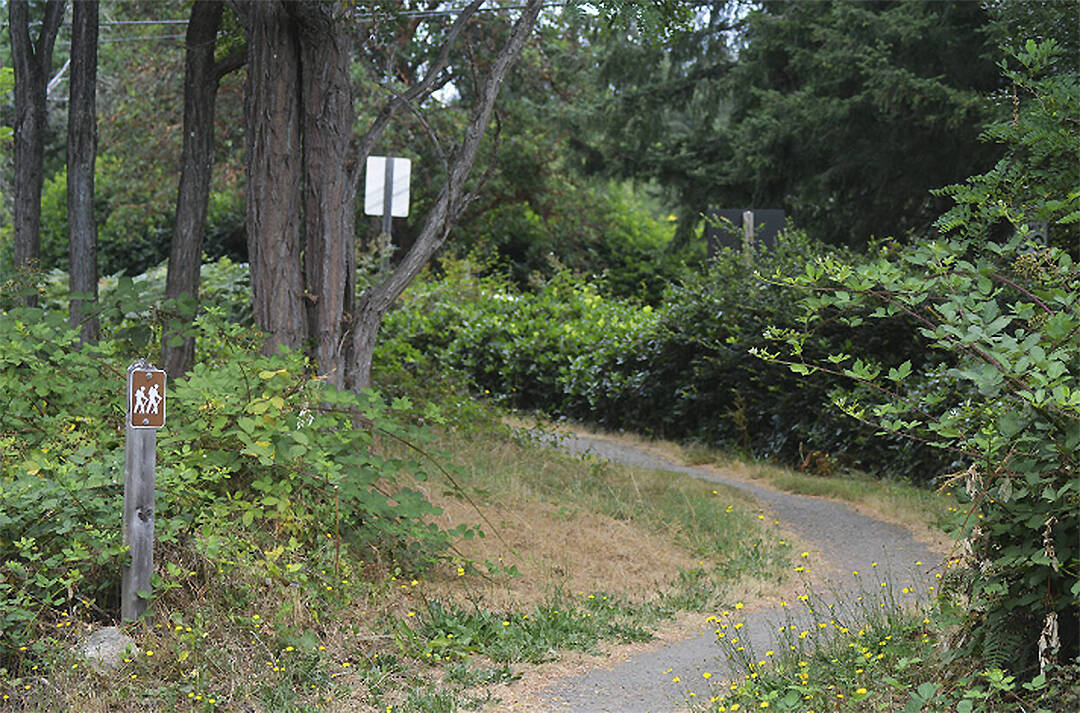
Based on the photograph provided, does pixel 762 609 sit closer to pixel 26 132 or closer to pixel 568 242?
pixel 26 132

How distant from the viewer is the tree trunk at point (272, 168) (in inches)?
328

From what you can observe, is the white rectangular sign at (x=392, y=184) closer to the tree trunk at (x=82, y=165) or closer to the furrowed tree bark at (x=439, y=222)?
the tree trunk at (x=82, y=165)

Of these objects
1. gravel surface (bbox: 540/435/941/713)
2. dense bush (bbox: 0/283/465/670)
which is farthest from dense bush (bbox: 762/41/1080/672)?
dense bush (bbox: 0/283/465/670)

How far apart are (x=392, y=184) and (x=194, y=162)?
4000 millimetres

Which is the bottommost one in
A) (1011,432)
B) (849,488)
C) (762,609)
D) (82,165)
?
(849,488)

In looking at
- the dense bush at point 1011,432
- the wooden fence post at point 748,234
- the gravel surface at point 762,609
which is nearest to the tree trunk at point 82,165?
the gravel surface at point 762,609

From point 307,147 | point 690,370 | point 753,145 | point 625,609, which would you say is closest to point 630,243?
point 753,145

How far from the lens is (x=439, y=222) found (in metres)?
8.95

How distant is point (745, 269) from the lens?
1367cm

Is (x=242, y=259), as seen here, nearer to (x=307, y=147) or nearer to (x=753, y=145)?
(x=753, y=145)

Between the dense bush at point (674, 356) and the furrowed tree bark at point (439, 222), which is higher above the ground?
the furrowed tree bark at point (439, 222)

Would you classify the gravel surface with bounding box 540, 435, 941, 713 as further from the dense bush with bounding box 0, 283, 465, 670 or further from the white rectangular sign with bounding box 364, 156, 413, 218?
the white rectangular sign with bounding box 364, 156, 413, 218

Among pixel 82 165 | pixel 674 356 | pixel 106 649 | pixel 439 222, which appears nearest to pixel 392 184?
pixel 674 356

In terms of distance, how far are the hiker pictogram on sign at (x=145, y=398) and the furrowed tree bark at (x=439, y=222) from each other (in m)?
3.34
